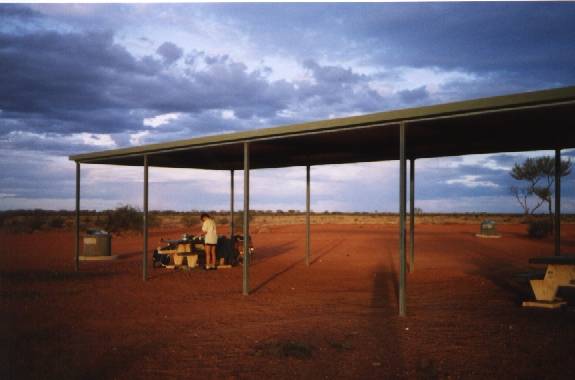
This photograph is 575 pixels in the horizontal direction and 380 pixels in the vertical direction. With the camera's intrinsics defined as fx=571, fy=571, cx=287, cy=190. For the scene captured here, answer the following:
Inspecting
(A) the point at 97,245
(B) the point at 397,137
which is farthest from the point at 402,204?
(A) the point at 97,245

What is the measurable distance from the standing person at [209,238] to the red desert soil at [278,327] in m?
0.52

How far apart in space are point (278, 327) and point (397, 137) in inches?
187

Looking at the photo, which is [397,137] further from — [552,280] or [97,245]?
[97,245]

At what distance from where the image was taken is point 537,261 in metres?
9.43

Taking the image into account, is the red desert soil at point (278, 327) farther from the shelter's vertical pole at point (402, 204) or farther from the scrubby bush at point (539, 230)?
the scrubby bush at point (539, 230)

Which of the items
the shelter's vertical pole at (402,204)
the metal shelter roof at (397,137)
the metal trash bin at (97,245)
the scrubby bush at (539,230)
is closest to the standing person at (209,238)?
the metal shelter roof at (397,137)

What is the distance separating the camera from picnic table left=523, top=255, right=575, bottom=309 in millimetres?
9258

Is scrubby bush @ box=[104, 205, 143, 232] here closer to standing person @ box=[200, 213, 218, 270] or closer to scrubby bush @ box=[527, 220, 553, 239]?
standing person @ box=[200, 213, 218, 270]

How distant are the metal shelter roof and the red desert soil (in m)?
3.04

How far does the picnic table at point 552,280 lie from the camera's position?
30.4ft

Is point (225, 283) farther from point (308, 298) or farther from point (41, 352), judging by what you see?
point (41, 352)

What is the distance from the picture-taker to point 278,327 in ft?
27.2

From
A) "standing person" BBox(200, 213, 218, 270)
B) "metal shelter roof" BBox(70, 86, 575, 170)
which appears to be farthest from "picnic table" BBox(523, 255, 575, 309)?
"standing person" BBox(200, 213, 218, 270)

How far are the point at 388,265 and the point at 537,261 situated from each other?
319 inches
